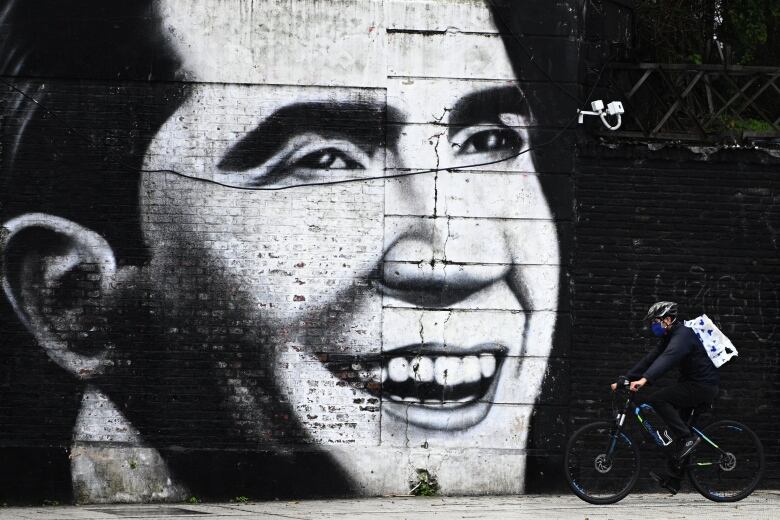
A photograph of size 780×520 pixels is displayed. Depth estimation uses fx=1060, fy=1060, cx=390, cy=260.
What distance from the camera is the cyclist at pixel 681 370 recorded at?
9188 millimetres

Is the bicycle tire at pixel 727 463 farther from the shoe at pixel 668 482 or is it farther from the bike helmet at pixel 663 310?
the bike helmet at pixel 663 310

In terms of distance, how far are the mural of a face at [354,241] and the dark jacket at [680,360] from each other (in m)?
1.08

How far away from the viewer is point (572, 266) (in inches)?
401

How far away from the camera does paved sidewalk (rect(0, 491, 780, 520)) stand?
8.89 m

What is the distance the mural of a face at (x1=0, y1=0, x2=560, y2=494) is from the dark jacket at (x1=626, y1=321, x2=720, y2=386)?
108 centimetres

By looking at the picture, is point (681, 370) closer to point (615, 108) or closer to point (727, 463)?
point (727, 463)

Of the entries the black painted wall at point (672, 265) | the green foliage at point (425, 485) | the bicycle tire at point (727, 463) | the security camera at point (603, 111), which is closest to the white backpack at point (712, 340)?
the bicycle tire at point (727, 463)

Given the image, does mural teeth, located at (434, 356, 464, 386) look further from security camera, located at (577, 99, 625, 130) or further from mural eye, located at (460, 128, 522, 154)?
security camera, located at (577, 99, 625, 130)

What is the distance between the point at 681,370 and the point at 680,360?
9.4 inches

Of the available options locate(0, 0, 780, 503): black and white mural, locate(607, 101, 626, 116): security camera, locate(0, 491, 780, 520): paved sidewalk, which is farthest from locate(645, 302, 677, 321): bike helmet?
locate(607, 101, 626, 116): security camera

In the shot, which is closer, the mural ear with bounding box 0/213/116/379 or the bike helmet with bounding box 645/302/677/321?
the bike helmet with bounding box 645/302/677/321

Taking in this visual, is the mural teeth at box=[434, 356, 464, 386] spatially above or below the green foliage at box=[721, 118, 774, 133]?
below

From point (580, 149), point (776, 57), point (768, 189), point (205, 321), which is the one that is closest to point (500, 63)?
point (580, 149)

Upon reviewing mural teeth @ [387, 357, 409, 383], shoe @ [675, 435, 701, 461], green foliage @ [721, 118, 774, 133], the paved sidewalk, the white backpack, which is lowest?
the paved sidewalk
